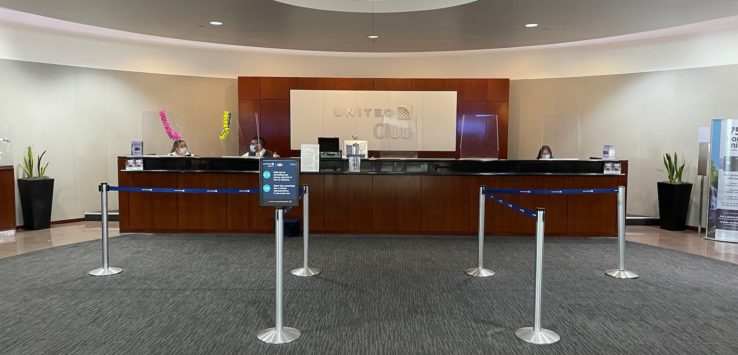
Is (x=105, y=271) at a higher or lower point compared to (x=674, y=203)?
lower

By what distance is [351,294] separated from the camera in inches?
171

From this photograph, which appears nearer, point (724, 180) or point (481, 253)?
point (481, 253)

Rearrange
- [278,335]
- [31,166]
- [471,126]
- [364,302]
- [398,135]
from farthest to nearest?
[398,135] < [471,126] < [31,166] < [364,302] < [278,335]

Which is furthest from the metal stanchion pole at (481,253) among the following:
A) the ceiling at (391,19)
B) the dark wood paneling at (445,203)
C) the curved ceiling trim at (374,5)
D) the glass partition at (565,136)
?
the glass partition at (565,136)

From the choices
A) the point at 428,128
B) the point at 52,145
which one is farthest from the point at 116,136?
the point at 428,128

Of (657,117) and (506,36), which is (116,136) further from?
(657,117)

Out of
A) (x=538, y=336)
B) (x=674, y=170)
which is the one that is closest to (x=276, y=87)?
(x=674, y=170)

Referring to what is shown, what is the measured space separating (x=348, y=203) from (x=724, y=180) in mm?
5027

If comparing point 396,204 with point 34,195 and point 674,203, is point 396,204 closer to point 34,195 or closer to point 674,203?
point 674,203

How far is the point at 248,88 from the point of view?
9414 mm

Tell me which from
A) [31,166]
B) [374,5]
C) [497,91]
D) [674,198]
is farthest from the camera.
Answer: [497,91]

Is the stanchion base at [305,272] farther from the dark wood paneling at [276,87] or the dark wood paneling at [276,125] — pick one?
the dark wood paneling at [276,87]

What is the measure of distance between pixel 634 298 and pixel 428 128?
577 centimetres

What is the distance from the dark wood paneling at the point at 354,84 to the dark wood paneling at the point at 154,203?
3.66m
